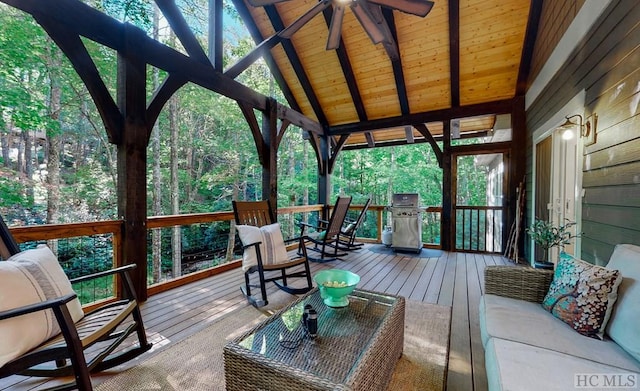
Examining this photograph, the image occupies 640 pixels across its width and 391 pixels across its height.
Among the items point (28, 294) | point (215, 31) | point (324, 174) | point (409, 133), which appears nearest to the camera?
point (28, 294)

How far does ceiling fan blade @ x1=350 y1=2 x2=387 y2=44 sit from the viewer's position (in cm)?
259

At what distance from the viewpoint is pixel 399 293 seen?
299 cm

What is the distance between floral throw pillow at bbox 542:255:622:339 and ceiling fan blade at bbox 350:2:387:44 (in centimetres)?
264

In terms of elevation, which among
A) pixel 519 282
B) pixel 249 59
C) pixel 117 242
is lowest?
→ pixel 519 282

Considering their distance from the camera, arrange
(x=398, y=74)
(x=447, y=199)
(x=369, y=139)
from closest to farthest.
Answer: (x=398, y=74), (x=447, y=199), (x=369, y=139)

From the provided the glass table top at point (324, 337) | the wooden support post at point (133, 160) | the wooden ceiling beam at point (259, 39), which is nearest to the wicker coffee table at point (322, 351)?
the glass table top at point (324, 337)

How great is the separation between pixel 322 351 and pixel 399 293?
2.00m

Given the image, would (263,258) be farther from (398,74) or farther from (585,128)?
(398,74)

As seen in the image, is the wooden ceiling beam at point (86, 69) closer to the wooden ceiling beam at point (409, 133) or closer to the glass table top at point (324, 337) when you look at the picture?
the glass table top at point (324, 337)

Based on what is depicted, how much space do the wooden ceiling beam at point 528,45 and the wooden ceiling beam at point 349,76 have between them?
8.68ft

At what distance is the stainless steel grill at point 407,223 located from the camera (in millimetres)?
4965

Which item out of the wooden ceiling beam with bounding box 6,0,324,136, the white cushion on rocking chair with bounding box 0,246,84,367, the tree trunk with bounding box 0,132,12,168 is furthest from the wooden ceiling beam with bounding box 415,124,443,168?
the tree trunk with bounding box 0,132,12,168

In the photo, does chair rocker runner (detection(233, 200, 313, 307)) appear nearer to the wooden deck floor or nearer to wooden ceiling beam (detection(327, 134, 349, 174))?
the wooden deck floor

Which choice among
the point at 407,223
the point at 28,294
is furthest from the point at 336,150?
the point at 28,294
